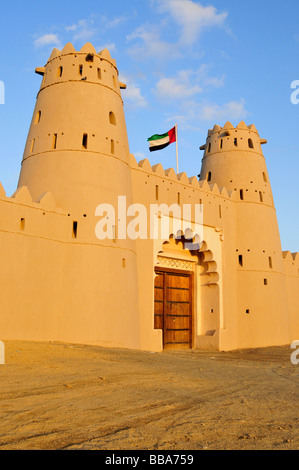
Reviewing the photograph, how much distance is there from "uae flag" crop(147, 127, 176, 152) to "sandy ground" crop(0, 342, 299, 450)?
44.4ft

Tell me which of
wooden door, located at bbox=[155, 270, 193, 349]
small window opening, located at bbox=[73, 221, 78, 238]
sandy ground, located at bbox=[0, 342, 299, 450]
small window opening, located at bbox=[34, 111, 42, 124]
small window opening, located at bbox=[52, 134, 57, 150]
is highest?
small window opening, located at bbox=[34, 111, 42, 124]

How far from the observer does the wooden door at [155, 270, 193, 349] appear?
20047 mm

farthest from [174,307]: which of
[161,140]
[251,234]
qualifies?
[161,140]

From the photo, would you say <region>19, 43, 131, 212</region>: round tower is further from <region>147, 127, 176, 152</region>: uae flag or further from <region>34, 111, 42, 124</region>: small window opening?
<region>147, 127, 176, 152</region>: uae flag

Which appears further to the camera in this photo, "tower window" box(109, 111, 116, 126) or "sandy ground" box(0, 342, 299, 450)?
"tower window" box(109, 111, 116, 126)

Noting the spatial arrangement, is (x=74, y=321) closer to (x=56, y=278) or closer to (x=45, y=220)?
(x=56, y=278)

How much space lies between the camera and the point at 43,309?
14422mm

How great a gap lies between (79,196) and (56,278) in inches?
120

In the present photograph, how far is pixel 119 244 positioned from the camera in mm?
16297

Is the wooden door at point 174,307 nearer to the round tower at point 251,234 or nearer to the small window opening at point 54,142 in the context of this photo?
the round tower at point 251,234

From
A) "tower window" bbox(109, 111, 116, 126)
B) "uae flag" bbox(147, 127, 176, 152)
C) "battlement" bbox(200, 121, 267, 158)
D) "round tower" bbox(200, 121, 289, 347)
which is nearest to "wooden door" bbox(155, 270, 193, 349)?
"round tower" bbox(200, 121, 289, 347)

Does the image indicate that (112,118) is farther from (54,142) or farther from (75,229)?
(75,229)

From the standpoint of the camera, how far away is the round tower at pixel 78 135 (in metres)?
16.2
